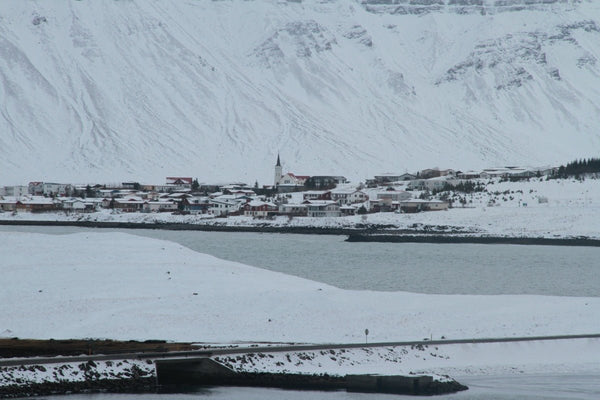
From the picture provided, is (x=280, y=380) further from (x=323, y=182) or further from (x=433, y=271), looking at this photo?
(x=323, y=182)

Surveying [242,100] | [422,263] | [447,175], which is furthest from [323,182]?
[422,263]

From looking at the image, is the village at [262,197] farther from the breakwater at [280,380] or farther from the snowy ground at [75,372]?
the snowy ground at [75,372]

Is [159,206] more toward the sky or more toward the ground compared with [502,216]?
more toward the sky

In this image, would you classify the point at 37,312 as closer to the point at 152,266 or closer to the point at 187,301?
the point at 187,301

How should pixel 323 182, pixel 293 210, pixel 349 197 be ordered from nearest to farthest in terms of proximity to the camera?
pixel 293 210, pixel 349 197, pixel 323 182

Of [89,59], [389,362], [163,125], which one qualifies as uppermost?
[89,59]

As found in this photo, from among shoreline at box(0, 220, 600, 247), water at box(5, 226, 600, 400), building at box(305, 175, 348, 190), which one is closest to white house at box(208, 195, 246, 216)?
shoreline at box(0, 220, 600, 247)

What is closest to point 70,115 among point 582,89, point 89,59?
point 89,59
